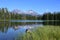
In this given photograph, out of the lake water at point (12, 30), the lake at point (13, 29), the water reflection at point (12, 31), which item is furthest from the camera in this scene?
the lake at point (13, 29)

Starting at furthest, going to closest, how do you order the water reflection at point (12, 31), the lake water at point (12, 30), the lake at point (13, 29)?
the lake at point (13, 29), the lake water at point (12, 30), the water reflection at point (12, 31)

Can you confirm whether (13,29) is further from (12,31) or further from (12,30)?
(12,31)

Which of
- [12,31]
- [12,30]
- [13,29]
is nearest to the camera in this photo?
[12,31]

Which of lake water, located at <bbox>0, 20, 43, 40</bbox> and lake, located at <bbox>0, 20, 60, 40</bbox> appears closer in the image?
lake water, located at <bbox>0, 20, 43, 40</bbox>

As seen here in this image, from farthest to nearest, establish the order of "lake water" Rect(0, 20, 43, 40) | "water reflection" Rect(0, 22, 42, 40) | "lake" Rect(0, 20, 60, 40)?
"lake" Rect(0, 20, 60, 40) → "lake water" Rect(0, 20, 43, 40) → "water reflection" Rect(0, 22, 42, 40)

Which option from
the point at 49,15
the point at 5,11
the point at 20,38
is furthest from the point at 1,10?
the point at 20,38

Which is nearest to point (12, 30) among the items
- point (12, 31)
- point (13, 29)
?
point (13, 29)

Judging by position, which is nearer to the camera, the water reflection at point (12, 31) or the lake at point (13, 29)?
the water reflection at point (12, 31)

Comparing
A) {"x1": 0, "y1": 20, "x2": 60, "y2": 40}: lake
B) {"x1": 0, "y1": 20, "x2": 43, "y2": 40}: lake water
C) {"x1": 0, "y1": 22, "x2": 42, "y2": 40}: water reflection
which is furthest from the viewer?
{"x1": 0, "y1": 20, "x2": 60, "y2": 40}: lake

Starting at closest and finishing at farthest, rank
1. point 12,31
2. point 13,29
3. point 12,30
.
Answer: point 12,31 → point 12,30 → point 13,29

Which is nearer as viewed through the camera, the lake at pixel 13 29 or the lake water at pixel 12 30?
the lake water at pixel 12 30

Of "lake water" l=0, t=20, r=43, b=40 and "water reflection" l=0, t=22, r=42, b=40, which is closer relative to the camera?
"water reflection" l=0, t=22, r=42, b=40

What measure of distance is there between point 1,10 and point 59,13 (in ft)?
117

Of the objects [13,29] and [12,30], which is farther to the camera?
[13,29]
